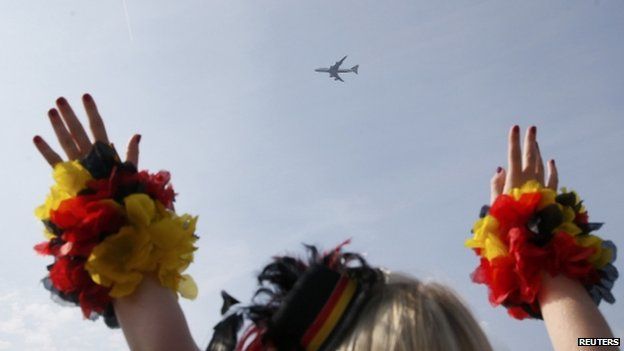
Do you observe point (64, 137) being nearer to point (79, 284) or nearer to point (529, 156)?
point (79, 284)

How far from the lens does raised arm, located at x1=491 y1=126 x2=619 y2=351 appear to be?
255cm

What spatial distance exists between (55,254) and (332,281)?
151 cm

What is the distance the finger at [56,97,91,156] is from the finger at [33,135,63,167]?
0.14 m

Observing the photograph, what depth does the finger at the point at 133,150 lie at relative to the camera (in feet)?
11.3

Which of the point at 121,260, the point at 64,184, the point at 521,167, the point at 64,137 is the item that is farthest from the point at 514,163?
the point at 64,137

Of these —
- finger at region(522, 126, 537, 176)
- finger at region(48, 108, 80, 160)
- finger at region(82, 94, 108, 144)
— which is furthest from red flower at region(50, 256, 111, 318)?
Result: finger at region(522, 126, 537, 176)

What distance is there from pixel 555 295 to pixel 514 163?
784 millimetres

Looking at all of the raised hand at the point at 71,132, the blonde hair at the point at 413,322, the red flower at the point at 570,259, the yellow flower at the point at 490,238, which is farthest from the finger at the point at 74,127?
the red flower at the point at 570,259

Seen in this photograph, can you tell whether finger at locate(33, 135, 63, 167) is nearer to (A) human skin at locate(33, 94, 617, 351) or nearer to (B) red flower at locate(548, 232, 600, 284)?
(A) human skin at locate(33, 94, 617, 351)

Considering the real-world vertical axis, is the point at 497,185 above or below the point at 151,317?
above

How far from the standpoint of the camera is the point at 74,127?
3373 millimetres
